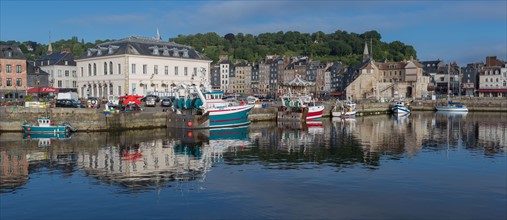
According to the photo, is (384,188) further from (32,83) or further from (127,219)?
(32,83)

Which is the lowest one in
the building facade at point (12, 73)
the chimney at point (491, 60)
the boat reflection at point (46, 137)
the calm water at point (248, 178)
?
the calm water at point (248, 178)

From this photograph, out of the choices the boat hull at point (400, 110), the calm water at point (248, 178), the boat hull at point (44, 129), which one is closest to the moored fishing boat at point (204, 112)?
the calm water at point (248, 178)

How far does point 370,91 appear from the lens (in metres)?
102

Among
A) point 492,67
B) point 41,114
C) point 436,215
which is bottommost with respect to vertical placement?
point 436,215

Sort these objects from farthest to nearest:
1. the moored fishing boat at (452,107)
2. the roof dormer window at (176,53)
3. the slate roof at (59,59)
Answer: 1. the moored fishing boat at (452,107)
2. the slate roof at (59,59)
3. the roof dormer window at (176,53)

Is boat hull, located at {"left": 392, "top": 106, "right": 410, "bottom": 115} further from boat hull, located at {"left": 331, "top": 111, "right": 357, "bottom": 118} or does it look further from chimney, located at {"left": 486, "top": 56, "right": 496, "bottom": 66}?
chimney, located at {"left": 486, "top": 56, "right": 496, "bottom": 66}

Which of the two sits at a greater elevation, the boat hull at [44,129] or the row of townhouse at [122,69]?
the row of townhouse at [122,69]

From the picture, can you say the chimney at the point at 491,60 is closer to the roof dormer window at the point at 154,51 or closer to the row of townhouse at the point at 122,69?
the row of townhouse at the point at 122,69

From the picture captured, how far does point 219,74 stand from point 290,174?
118916mm

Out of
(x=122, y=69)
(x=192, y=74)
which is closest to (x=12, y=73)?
(x=122, y=69)

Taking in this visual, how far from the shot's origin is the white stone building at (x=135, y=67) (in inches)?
2434

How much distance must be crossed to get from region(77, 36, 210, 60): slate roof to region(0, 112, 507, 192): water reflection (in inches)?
944

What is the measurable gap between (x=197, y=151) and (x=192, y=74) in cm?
3817

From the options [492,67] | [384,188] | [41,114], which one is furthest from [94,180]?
[492,67]
